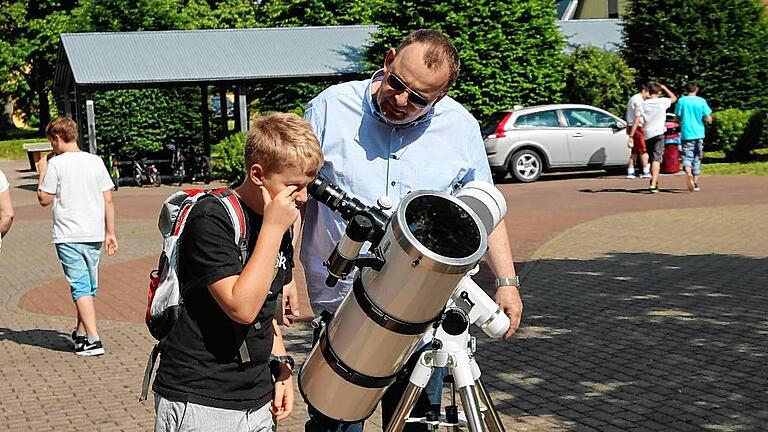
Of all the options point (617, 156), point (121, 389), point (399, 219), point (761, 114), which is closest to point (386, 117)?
point (399, 219)

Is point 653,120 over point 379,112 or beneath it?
beneath

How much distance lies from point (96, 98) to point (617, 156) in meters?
14.9

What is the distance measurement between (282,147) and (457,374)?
833mm

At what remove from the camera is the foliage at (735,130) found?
958 inches

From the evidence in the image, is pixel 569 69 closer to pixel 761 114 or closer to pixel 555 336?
pixel 761 114

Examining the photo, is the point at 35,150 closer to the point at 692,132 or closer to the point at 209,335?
the point at 692,132

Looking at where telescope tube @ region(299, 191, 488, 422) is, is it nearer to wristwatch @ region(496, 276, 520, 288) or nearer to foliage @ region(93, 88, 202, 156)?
wristwatch @ region(496, 276, 520, 288)

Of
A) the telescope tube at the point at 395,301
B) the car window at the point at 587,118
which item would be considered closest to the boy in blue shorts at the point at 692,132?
the car window at the point at 587,118

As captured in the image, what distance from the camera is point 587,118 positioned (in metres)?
22.2

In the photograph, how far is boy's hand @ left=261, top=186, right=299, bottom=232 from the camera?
3.01 meters

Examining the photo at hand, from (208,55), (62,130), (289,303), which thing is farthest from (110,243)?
(208,55)

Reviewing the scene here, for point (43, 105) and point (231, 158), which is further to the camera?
point (43, 105)

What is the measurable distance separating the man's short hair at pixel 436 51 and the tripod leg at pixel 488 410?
3.24 feet

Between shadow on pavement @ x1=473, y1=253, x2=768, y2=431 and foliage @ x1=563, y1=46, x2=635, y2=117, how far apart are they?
15886mm
